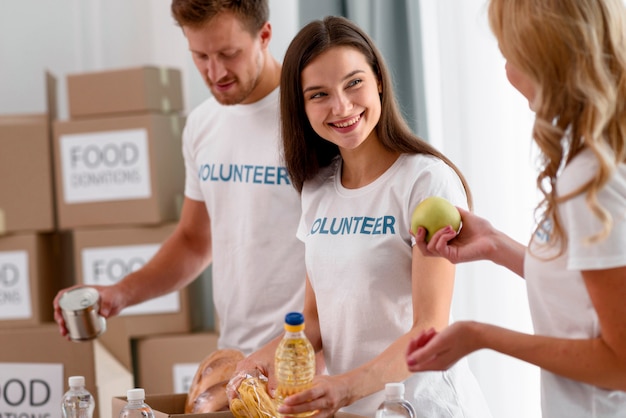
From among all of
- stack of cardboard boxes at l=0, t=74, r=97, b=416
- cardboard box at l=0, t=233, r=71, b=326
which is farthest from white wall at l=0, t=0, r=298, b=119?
cardboard box at l=0, t=233, r=71, b=326

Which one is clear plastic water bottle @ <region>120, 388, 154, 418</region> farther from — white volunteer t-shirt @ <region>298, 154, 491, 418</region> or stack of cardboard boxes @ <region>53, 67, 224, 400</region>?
stack of cardboard boxes @ <region>53, 67, 224, 400</region>

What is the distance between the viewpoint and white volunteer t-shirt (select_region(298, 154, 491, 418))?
1.50m

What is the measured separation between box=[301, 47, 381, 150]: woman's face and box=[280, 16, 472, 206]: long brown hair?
21 millimetres

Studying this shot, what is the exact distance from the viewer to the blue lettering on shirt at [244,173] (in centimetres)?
185

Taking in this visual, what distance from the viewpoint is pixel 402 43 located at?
2400 mm

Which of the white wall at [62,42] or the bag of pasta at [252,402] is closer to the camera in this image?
the bag of pasta at [252,402]

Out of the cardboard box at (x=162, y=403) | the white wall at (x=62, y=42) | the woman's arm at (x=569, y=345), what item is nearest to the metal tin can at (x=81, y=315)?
the cardboard box at (x=162, y=403)

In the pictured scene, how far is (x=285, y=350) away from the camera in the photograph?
134 centimetres

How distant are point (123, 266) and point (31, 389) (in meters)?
0.56

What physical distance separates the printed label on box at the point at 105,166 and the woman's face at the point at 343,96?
1295mm

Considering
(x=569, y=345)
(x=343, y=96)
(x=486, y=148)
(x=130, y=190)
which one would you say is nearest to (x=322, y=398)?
(x=569, y=345)

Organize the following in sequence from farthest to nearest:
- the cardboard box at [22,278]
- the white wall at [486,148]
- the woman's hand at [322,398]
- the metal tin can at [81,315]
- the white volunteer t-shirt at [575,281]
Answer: the cardboard box at [22,278] → the white wall at [486,148] → the metal tin can at [81,315] → the woman's hand at [322,398] → the white volunteer t-shirt at [575,281]

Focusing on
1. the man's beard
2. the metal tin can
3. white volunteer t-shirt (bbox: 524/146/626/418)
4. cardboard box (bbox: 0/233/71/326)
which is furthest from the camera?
cardboard box (bbox: 0/233/71/326)

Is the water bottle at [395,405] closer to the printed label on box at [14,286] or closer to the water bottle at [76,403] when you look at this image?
the water bottle at [76,403]
